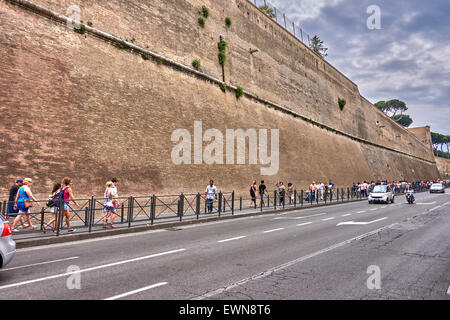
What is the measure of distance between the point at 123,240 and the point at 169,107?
411 inches

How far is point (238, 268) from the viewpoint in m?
5.57

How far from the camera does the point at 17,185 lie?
1019 cm

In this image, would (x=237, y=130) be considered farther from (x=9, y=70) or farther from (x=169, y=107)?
(x=9, y=70)

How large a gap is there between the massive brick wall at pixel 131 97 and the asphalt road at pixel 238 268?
5.76 meters

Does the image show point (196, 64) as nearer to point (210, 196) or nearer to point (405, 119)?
point (210, 196)

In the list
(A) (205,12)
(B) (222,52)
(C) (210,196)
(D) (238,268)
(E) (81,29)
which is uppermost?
(A) (205,12)

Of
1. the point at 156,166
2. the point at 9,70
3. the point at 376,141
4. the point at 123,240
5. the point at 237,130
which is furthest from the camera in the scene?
the point at 376,141

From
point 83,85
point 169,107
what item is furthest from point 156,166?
point 83,85

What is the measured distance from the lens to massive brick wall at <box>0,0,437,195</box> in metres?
11.9

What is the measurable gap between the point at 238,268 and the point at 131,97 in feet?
41.5

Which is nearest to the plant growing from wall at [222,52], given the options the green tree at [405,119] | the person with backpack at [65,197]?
the person with backpack at [65,197]

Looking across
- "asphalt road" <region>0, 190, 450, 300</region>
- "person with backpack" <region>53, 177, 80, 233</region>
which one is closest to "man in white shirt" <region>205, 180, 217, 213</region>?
"asphalt road" <region>0, 190, 450, 300</region>

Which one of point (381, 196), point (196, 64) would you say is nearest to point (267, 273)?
point (196, 64)

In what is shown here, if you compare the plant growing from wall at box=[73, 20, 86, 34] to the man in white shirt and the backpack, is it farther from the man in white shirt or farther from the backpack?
the man in white shirt
